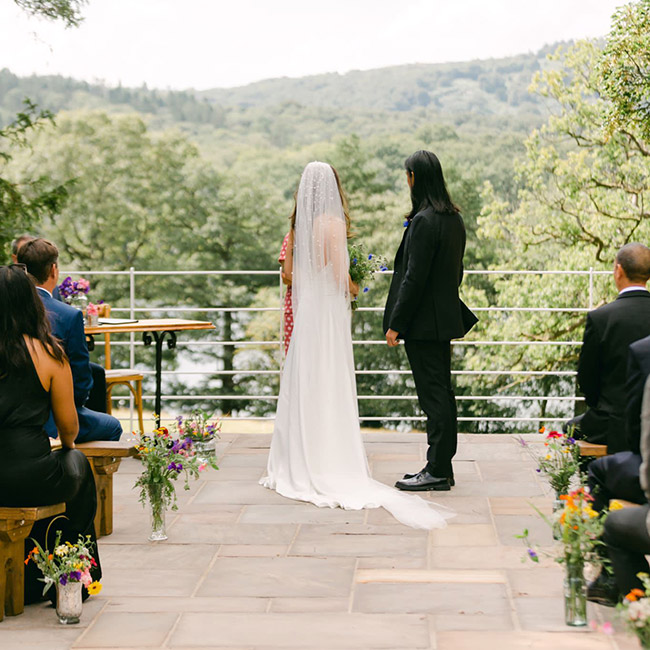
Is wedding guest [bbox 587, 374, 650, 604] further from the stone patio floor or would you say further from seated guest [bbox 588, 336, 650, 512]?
the stone patio floor

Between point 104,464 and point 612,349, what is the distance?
222cm

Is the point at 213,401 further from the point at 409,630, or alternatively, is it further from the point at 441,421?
the point at 409,630

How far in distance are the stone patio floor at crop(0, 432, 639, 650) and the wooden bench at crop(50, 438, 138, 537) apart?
0.27ft

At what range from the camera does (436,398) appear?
502cm

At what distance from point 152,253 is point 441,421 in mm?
16546

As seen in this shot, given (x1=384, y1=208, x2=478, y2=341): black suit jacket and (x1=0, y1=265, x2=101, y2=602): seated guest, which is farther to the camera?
(x1=384, y1=208, x2=478, y2=341): black suit jacket

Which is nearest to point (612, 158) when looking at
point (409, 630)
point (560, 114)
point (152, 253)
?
point (560, 114)

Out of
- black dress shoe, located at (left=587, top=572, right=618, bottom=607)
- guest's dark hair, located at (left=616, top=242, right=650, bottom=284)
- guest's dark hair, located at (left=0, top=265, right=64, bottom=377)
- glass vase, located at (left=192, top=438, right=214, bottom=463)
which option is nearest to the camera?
guest's dark hair, located at (left=0, top=265, right=64, bottom=377)

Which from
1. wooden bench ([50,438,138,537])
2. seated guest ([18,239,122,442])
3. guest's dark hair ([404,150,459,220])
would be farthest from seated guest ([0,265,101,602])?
guest's dark hair ([404,150,459,220])

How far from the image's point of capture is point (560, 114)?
52.7 ft

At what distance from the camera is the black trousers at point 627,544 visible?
9.39 ft

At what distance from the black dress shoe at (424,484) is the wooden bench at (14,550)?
2.21 metres

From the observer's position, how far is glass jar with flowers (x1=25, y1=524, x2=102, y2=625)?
3.16 m

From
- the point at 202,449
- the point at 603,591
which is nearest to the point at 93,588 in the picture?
the point at 603,591
